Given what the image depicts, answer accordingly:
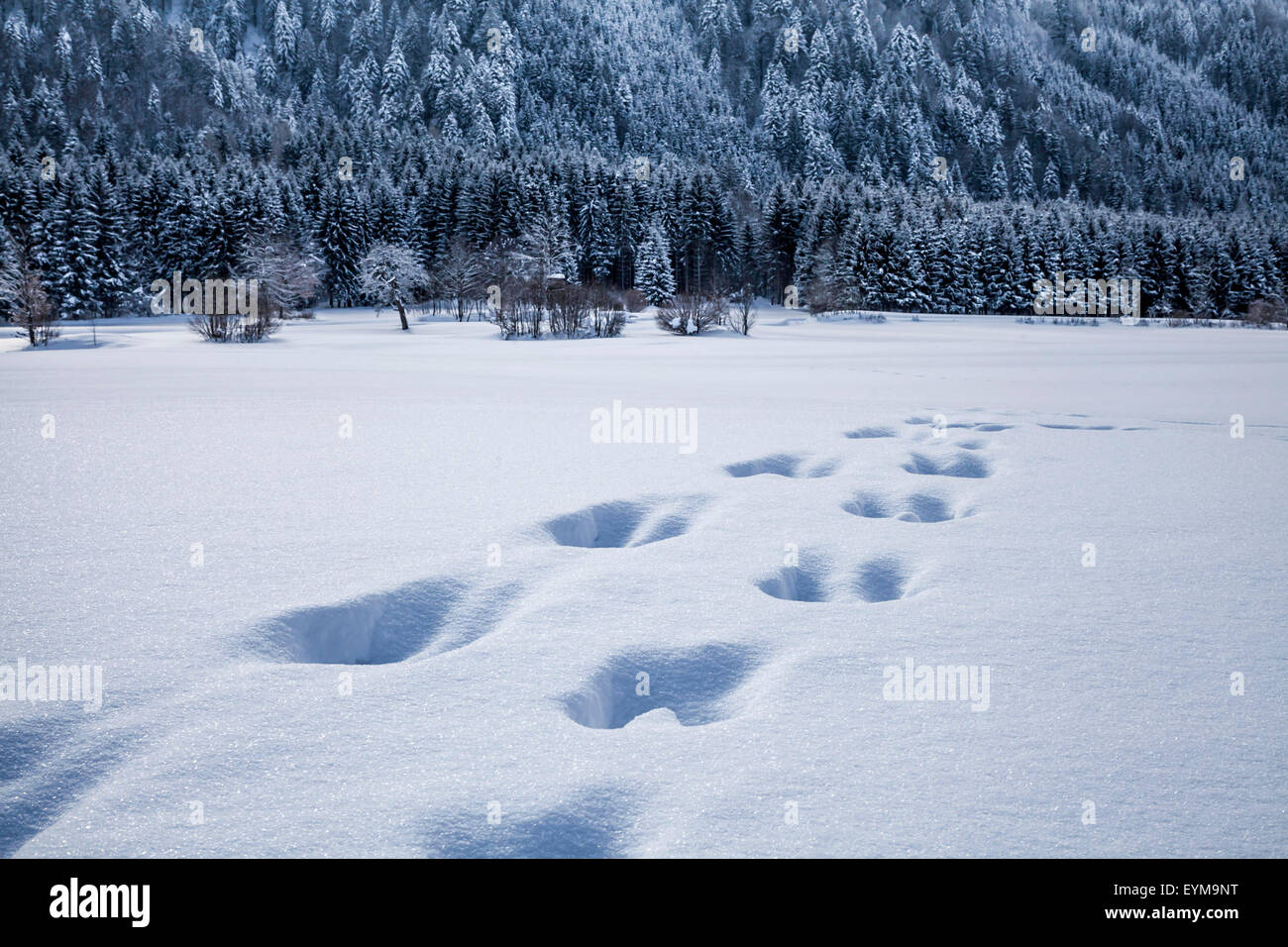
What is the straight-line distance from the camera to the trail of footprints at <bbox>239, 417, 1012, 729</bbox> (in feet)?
9.37

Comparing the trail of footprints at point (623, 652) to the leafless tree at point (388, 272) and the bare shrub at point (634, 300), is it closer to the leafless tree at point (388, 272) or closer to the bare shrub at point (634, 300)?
the leafless tree at point (388, 272)

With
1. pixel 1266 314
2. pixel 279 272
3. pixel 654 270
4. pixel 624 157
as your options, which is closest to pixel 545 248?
pixel 654 270

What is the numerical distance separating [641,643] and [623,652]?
0.10m

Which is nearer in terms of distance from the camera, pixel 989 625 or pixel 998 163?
pixel 989 625

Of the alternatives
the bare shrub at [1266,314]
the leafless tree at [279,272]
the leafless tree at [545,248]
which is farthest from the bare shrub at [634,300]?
the bare shrub at [1266,314]

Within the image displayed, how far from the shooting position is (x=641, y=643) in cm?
316

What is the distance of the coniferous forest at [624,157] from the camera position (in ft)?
191

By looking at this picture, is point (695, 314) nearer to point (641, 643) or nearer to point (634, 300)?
point (634, 300)

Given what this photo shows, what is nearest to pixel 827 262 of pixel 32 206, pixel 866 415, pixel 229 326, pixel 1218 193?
pixel 229 326
